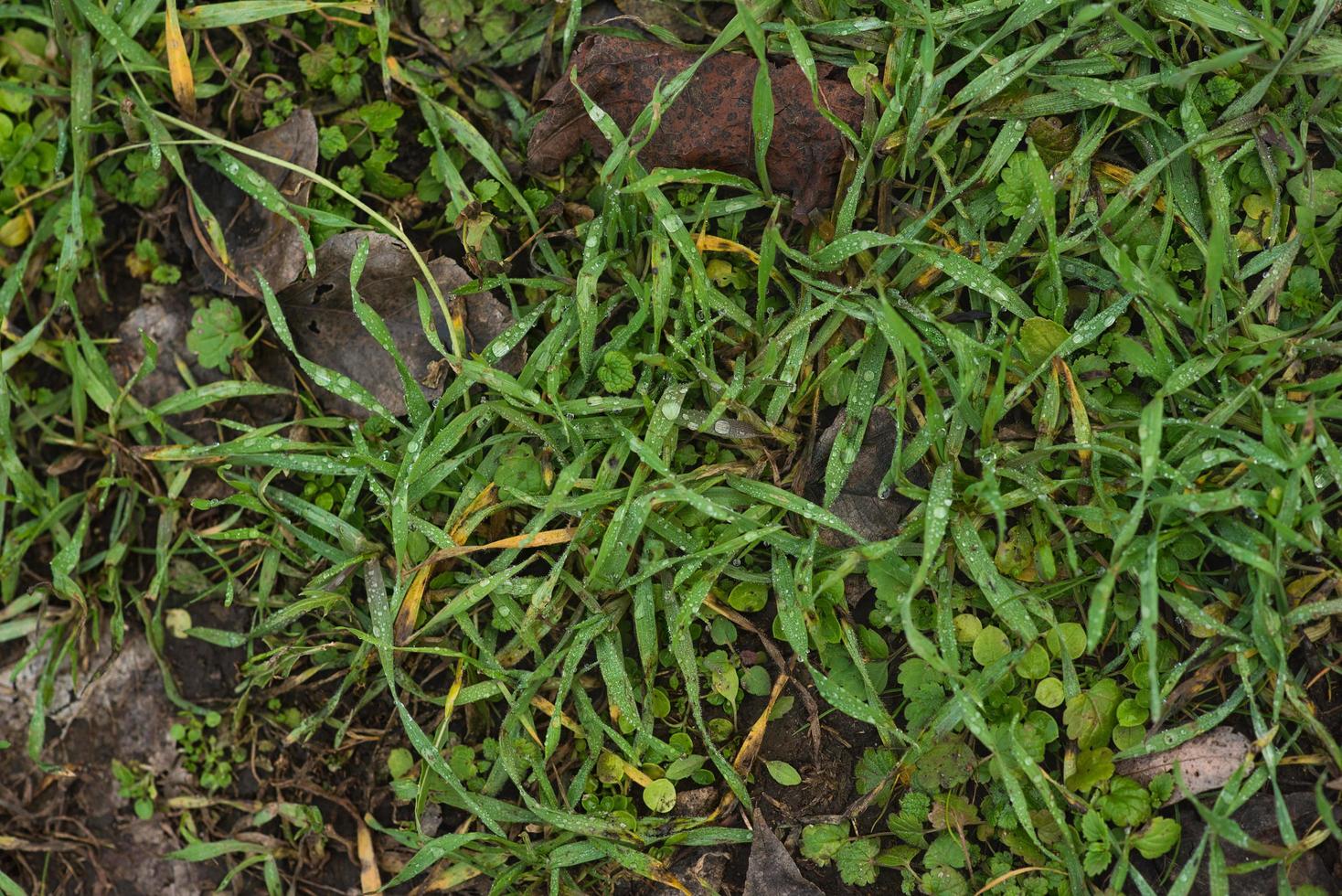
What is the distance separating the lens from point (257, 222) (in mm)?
2451

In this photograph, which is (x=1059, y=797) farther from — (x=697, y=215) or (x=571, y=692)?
(x=697, y=215)

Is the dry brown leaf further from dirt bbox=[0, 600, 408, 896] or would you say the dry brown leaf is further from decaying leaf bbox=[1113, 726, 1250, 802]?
decaying leaf bbox=[1113, 726, 1250, 802]

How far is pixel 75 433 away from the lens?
2.49 m

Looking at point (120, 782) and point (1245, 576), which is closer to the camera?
point (1245, 576)

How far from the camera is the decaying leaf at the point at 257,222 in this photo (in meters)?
2.40

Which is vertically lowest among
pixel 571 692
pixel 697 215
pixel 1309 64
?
pixel 571 692

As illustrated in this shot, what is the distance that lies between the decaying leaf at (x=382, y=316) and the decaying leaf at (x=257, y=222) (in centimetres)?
8

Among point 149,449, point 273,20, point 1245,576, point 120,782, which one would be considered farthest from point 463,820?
point 273,20

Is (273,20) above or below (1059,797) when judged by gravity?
above

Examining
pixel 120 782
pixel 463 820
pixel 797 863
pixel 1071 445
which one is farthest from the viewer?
pixel 120 782

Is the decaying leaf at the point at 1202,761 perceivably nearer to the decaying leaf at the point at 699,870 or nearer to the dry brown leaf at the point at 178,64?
the decaying leaf at the point at 699,870

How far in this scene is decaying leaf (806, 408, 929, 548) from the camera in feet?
7.02

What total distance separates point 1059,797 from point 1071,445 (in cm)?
80

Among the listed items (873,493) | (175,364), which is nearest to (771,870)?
(873,493)
